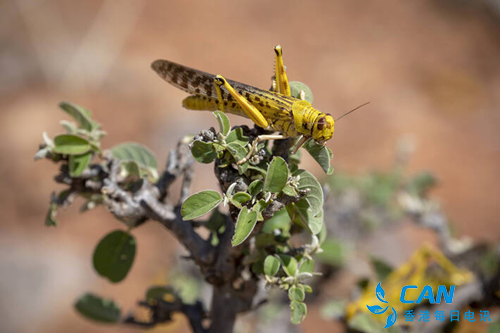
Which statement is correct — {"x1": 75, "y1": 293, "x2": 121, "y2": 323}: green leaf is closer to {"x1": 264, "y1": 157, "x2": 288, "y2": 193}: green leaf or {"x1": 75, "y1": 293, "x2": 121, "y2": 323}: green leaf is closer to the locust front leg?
the locust front leg

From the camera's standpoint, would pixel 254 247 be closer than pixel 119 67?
Yes

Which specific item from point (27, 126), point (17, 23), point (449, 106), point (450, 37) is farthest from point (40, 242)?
point (450, 37)

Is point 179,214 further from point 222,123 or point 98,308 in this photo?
point 98,308

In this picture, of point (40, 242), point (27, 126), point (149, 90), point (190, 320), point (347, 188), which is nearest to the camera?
point (190, 320)

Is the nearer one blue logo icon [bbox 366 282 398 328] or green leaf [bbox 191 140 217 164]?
green leaf [bbox 191 140 217 164]

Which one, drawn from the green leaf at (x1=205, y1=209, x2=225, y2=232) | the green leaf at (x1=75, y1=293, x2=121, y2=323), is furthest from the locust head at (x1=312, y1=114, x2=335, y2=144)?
the green leaf at (x1=75, y1=293, x2=121, y2=323)

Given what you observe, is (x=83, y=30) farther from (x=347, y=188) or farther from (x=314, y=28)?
(x=347, y=188)

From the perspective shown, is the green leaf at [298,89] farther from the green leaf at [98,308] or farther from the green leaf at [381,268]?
the green leaf at [98,308]
